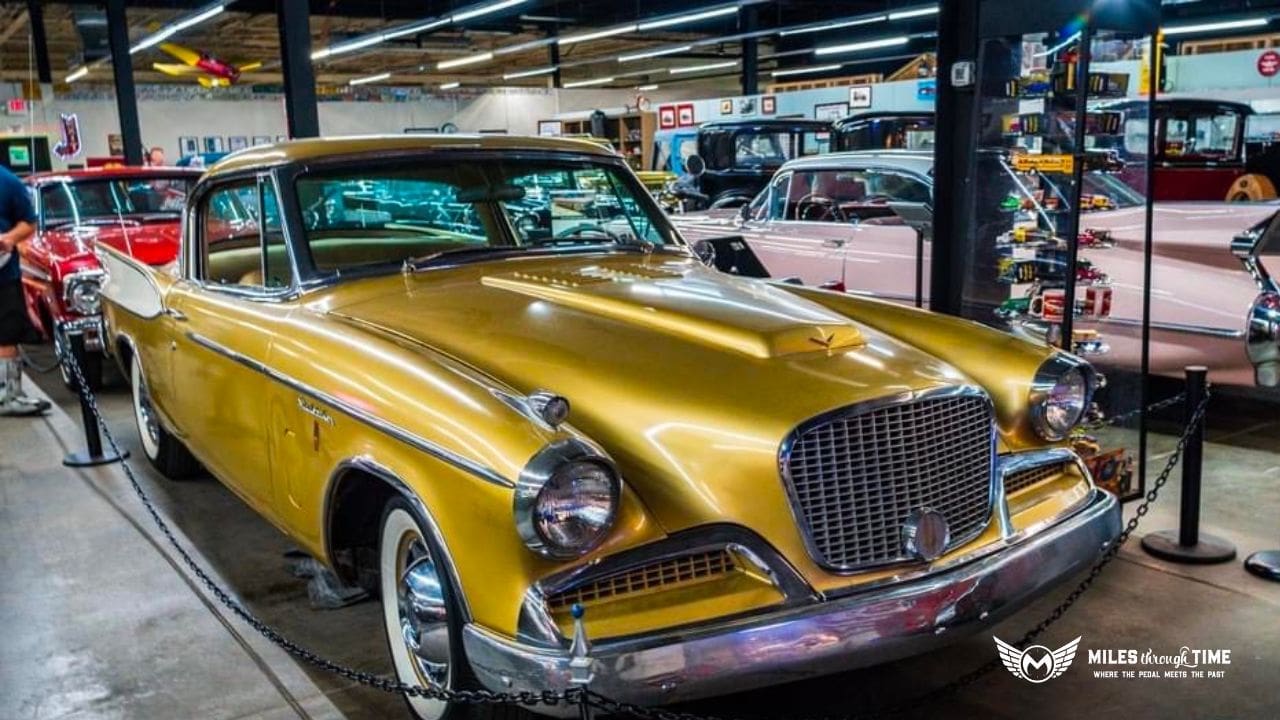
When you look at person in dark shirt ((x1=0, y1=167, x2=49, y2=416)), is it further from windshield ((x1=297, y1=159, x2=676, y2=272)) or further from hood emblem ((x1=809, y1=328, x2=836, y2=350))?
hood emblem ((x1=809, y1=328, x2=836, y2=350))

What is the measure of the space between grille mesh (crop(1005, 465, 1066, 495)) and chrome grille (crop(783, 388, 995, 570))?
29cm

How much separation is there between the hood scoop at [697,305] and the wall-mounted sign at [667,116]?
18758 millimetres

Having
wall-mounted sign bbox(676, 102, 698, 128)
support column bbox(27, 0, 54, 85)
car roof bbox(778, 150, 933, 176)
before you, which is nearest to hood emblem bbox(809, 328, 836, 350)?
car roof bbox(778, 150, 933, 176)

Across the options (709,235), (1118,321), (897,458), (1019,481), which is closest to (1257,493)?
(1118,321)

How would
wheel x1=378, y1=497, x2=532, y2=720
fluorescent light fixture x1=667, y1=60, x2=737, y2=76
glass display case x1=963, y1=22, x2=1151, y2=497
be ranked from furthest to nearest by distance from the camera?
fluorescent light fixture x1=667, y1=60, x2=737, y2=76 < glass display case x1=963, y1=22, x2=1151, y2=497 < wheel x1=378, y1=497, x2=532, y2=720

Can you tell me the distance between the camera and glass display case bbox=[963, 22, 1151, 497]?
4.46 m

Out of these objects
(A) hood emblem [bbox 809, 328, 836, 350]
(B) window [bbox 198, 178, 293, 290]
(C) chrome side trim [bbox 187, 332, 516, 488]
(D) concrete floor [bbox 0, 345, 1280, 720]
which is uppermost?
(B) window [bbox 198, 178, 293, 290]

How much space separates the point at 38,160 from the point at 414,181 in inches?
807

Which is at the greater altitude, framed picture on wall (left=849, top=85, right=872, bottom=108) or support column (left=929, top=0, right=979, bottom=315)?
framed picture on wall (left=849, top=85, right=872, bottom=108)

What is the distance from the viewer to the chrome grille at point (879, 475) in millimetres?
2580

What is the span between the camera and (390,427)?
9.21ft

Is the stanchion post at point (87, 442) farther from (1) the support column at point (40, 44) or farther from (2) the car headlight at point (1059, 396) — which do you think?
(1) the support column at point (40, 44)

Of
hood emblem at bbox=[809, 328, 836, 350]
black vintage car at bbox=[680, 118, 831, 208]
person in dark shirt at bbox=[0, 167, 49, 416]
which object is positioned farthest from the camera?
black vintage car at bbox=[680, 118, 831, 208]

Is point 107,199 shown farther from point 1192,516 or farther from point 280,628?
point 1192,516
